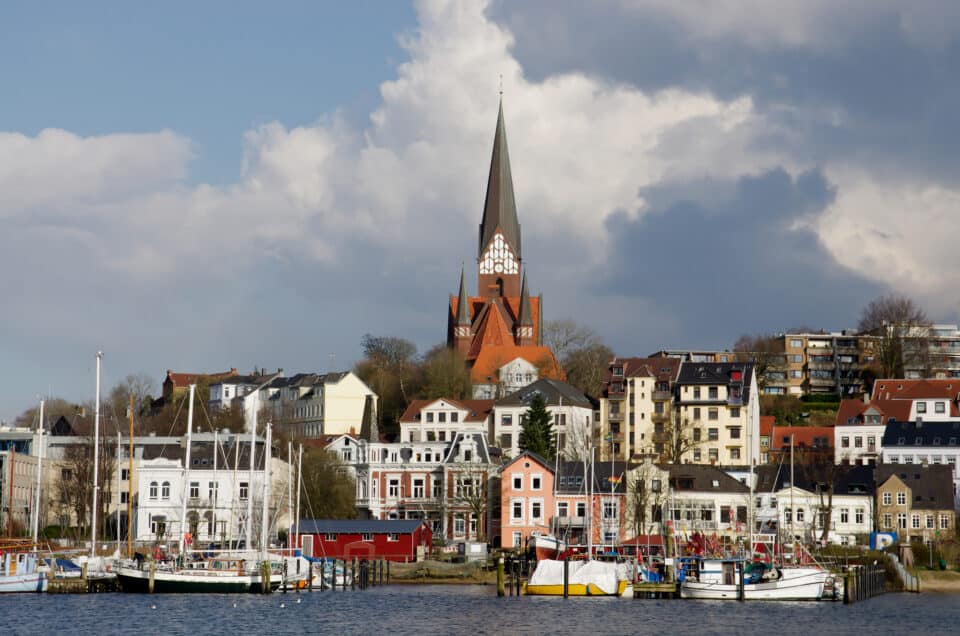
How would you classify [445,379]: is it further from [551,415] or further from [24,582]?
[24,582]

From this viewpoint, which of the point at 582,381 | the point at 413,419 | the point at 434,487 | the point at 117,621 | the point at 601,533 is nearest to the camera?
the point at 117,621

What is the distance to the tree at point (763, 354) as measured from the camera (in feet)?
597

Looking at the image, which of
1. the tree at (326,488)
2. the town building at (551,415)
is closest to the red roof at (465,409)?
the town building at (551,415)

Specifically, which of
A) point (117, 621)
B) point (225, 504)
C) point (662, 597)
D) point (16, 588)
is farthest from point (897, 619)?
point (225, 504)

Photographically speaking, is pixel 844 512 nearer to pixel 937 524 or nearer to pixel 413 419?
pixel 937 524

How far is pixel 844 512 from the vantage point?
11619 centimetres

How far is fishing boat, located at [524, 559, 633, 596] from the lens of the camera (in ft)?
286

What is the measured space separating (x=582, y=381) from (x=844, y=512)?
59045 millimetres

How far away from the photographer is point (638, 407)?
14362cm

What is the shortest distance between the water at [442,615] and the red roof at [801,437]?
2105 inches

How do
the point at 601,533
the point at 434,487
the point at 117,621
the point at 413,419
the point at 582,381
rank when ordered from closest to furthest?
the point at 117,621
the point at 601,533
the point at 434,487
the point at 413,419
the point at 582,381

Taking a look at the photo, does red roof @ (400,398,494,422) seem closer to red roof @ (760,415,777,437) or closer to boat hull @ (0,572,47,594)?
red roof @ (760,415,777,437)

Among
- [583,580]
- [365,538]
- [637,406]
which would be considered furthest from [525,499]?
[583,580]

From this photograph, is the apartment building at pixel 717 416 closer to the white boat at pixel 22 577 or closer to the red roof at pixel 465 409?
the red roof at pixel 465 409
